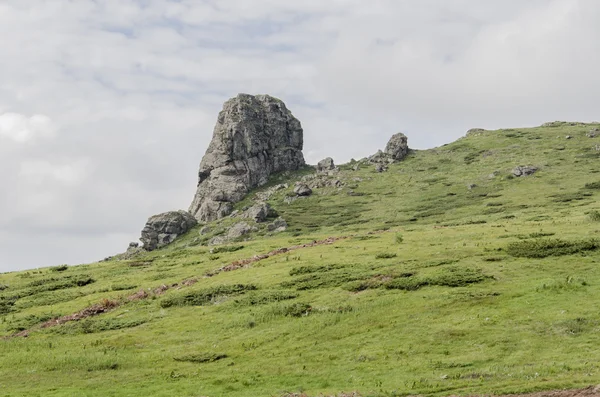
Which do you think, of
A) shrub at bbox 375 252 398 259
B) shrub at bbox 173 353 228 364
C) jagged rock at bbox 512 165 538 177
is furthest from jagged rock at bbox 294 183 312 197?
shrub at bbox 173 353 228 364

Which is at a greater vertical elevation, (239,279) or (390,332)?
(239,279)

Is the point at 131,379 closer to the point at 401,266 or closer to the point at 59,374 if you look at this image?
the point at 59,374

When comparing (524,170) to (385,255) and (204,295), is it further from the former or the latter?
(204,295)

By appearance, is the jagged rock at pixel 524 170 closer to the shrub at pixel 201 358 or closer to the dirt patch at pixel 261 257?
the dirt patch at pixel 261 257

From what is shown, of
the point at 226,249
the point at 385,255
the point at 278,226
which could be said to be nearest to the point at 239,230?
the point at 278,226

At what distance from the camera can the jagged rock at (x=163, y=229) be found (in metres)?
162

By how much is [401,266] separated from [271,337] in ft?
62.1

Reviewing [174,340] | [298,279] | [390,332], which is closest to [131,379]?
[174,340]

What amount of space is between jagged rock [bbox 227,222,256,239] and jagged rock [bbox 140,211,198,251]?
24.6m

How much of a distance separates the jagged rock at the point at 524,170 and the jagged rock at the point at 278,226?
6626 centimetres

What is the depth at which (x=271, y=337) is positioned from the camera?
42031mm

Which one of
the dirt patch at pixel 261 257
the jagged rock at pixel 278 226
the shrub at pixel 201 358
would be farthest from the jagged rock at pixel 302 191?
the shrub at pixel 201 358

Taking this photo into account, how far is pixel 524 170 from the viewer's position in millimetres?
158250

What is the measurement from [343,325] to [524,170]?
131123 mm
